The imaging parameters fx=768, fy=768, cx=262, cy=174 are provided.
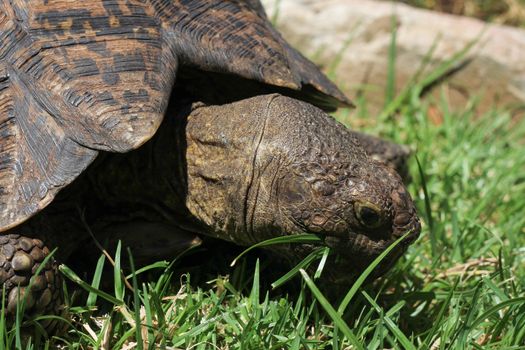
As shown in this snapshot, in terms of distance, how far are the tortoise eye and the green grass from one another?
0.66 ft

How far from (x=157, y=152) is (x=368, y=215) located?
2.77 ft

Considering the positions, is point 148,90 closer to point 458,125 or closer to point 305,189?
point 305,189

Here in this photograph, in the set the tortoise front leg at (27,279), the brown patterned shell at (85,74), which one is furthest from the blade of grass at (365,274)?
the tortoise front leg at (27,279)

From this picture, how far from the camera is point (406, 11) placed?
5391mm

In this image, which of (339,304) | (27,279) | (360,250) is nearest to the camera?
(27,279)

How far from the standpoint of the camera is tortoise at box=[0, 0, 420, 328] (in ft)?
8.34

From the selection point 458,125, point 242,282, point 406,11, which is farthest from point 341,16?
point 242,282

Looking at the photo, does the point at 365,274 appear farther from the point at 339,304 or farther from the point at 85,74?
the point at 85,74

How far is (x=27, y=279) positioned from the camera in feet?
8.27

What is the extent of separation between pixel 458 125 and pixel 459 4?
2136mm

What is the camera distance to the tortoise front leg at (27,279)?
2482 mm

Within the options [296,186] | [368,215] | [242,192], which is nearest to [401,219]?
[368,215]

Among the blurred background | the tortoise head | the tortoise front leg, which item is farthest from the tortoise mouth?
the blurred background

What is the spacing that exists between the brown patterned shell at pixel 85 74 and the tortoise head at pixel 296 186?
0.28 m
